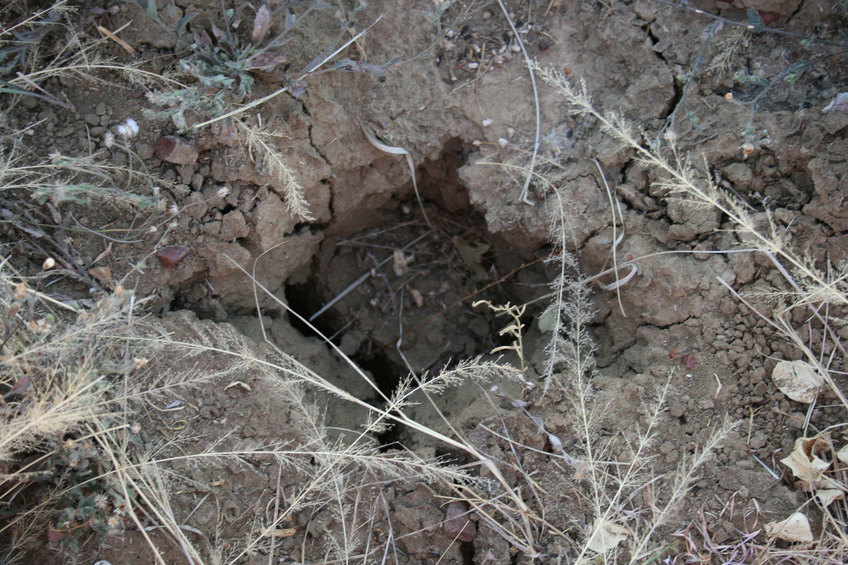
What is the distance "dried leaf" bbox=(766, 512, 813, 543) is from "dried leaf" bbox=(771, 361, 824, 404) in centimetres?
38

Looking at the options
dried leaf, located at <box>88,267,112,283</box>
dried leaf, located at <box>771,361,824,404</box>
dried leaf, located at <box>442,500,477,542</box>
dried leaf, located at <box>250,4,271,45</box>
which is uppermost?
dried leaf, located at <box>250,4,271,45</box>

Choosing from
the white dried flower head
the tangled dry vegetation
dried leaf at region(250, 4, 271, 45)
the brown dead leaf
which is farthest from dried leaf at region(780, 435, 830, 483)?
the white dried flower head

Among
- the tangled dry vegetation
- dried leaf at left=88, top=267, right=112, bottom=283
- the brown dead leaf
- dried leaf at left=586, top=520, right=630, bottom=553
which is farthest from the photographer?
the brown dead leaf

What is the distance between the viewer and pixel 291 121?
2.36m

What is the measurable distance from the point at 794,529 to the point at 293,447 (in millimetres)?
1654

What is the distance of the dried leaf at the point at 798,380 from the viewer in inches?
81.4

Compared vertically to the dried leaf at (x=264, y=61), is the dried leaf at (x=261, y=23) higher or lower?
higher

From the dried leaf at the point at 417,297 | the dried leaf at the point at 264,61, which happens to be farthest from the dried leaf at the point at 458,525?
the dried leaf at the point at 264,61

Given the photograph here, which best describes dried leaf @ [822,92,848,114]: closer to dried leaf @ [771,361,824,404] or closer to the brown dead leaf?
dried leaf @ [771,361,824,404]

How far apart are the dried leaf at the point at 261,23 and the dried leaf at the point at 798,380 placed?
214cm

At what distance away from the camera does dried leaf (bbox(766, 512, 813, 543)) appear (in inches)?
78.0

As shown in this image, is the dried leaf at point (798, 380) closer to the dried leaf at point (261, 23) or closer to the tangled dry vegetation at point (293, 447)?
the tangled dry vegetation at point (293, 447)

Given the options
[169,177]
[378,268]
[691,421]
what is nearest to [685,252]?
[691,421]

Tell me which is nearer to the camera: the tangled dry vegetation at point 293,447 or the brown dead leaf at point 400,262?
the tangled dry vegetation at point 293,447
